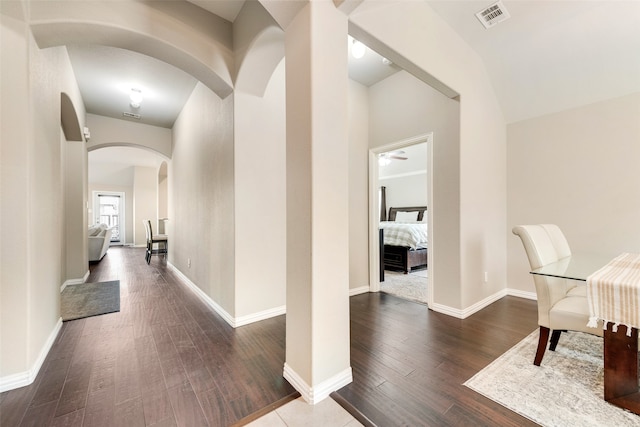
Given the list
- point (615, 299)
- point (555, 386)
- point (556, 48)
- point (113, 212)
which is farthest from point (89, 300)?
point (113, 212)

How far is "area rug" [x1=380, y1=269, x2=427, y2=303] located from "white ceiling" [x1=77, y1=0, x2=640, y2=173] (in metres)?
2.63

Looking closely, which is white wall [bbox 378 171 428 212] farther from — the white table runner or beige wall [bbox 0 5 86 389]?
beige wall [bbox 0 5 86 389]

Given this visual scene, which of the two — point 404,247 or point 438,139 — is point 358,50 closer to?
point 438,139

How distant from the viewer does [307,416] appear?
4.47ft

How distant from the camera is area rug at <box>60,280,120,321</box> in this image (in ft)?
9.37

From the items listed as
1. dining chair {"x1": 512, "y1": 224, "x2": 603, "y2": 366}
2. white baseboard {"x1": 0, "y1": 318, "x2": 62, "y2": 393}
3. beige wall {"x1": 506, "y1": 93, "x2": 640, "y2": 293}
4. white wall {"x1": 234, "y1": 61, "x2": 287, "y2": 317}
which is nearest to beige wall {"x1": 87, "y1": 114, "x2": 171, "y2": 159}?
white wall {"x1": 234, "y1": 61, "x2": 287, "y2": 317}

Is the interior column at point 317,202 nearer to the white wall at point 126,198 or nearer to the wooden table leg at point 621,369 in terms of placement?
the wooden table leg at point 621,369

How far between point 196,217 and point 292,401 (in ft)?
9.74

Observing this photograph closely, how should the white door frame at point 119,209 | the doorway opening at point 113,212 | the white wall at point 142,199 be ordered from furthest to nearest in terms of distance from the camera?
the doorway opening at point 113,212 → the white door frame at point 119,209 → the white wall at point 142,199

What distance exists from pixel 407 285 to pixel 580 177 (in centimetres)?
246

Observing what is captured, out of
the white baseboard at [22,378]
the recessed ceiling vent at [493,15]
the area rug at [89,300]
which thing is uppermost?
the recessed ceiling vent at [493,15]

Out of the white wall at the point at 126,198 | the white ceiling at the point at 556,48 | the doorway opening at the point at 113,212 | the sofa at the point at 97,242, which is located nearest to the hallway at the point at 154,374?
the white ceiling at the point at 556,48

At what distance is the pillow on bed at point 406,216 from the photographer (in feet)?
24.6

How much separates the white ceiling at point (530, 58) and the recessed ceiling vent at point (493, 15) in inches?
1.8
